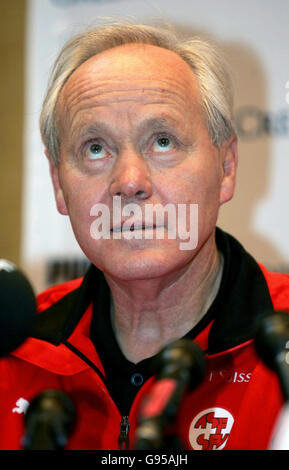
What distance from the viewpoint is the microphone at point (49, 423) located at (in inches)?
29.7

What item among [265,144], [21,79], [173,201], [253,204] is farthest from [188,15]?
[173,201]

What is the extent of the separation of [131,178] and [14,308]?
51 centimetres

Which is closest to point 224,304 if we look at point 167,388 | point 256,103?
point 167,388

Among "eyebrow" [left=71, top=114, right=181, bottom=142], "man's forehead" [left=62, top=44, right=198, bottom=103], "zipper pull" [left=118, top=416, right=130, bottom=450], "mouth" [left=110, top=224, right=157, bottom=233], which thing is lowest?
"zipper pull" [left=118, top=416, right=130, bottom=450]

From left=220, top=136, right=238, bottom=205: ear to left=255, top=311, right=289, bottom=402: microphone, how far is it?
825mm

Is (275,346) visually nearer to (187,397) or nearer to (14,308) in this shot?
(14,308)

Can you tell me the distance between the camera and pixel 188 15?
2461mm

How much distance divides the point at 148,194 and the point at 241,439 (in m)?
0.57

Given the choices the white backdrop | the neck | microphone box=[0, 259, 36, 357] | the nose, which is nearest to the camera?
microphone box=[0, 259, 36, 357]

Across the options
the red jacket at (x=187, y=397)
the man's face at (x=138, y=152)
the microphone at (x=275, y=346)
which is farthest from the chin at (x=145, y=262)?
the microphone at (x=275, y=346)

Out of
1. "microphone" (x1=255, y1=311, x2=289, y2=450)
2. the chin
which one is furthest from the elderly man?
"microphone" (x1=255, y1=311, x2=289, y2=450)

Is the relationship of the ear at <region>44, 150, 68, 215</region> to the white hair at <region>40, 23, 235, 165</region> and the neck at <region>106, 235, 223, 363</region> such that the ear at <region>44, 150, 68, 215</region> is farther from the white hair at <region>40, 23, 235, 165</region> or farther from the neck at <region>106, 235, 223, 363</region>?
the neck at <region>106, 235, 223, 363</region>

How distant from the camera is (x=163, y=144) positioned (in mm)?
1478

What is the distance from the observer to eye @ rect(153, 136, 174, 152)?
4.82 ft
